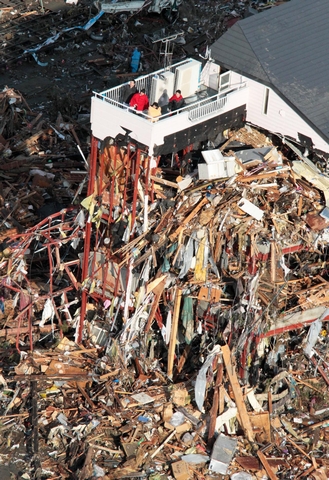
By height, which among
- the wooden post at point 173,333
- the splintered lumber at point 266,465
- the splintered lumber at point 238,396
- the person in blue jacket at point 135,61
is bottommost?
the splintered lumber at point 266,465

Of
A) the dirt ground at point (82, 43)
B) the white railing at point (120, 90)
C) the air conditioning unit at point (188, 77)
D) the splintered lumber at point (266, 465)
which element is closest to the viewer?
the splintered lumber at point (266, 465)

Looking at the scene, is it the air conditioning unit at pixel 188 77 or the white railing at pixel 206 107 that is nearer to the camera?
the white railing at pixel 206 107

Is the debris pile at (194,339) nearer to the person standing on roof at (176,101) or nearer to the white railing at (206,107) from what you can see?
the white railing at (206,107)

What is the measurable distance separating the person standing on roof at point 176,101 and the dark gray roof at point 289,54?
8.54 feet

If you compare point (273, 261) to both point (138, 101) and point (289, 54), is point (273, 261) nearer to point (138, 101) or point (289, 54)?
point (138, 101)

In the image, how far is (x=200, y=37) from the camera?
5325 centimetres

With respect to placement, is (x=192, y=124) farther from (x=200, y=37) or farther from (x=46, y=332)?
(x=200, y=37)

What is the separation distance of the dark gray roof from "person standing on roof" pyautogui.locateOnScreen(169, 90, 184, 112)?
102 inches

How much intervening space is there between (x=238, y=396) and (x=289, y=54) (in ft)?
35.4

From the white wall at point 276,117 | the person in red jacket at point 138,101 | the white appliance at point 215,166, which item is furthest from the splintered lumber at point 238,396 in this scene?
the person in red jacket at point 138,101

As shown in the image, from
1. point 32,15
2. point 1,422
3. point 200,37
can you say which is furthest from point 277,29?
point 32,15

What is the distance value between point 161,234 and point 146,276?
4.54 ft

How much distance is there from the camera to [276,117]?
32.8m

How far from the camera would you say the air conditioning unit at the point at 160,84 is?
32094 millimetres
